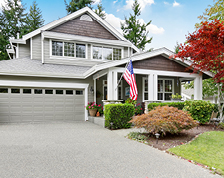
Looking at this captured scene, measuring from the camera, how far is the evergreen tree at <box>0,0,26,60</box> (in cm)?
2376

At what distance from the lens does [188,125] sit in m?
6.39

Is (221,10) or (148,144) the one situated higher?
(221,10)

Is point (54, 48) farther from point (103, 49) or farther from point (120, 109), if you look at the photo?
point (120, 109)

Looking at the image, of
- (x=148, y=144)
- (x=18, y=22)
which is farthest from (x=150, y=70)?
(x=18, y=22)

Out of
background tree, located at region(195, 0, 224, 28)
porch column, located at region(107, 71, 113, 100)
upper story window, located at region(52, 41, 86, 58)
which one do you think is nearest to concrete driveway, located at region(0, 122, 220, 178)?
porch column, located at region(107, 71, 113, 100)

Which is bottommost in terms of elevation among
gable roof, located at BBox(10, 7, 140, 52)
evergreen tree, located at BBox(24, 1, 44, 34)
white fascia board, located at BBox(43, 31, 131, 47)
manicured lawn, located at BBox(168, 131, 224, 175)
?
manicured lawn, located at BBox(168, 131, 224, 175)

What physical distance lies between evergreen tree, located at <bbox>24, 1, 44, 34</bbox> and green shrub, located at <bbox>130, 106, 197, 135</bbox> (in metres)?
24.6

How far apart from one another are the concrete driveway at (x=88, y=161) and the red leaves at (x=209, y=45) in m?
5.58

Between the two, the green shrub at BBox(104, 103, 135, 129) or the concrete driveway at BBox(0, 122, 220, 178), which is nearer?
the concrete driveway at BBox(0, 122, 220, 178)

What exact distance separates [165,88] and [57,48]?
8.31 metres

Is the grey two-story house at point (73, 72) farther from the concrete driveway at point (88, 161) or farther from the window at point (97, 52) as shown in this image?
the concrete driveway at point (88, 161)

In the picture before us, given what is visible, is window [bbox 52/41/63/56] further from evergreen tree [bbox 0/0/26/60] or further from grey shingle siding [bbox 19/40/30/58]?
evergreen tree [bbox 0/0/26/60]

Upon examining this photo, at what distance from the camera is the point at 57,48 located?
500 inches

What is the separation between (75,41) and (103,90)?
4004mm
